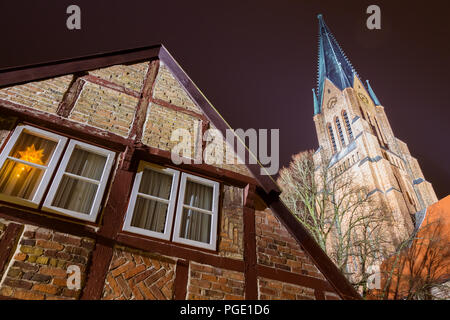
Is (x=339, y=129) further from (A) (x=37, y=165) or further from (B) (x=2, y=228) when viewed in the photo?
(B) (x=2, y=228)

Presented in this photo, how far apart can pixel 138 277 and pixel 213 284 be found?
3.79 ft

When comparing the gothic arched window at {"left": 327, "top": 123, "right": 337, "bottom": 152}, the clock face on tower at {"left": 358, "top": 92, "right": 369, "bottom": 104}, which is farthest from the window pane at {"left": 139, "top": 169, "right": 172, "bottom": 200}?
the clock face on tower at {"left": 358, "top": 92, "right": 369, "bottom": 104}

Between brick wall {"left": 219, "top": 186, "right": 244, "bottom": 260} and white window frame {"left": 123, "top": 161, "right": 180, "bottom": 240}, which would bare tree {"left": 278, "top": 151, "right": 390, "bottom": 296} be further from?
white window frame {"left": 123, "top": 161, "right": 180, "bottom": 240}

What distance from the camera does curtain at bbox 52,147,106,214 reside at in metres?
4.54

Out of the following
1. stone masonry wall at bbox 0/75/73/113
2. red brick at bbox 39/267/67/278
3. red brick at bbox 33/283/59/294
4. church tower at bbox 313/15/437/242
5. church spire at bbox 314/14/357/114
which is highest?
church spire at bbox 314/14/357/114

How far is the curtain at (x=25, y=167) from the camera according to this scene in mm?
4344

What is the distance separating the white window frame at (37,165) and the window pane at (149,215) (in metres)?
1.41

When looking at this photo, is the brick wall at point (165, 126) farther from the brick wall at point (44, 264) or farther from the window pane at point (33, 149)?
the brick wall at point (44, 264)

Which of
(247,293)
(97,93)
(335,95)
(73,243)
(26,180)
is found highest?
(335,95)

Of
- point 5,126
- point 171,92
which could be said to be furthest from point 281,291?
point 5,126

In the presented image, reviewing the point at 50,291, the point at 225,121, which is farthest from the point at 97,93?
the point at 50,291
